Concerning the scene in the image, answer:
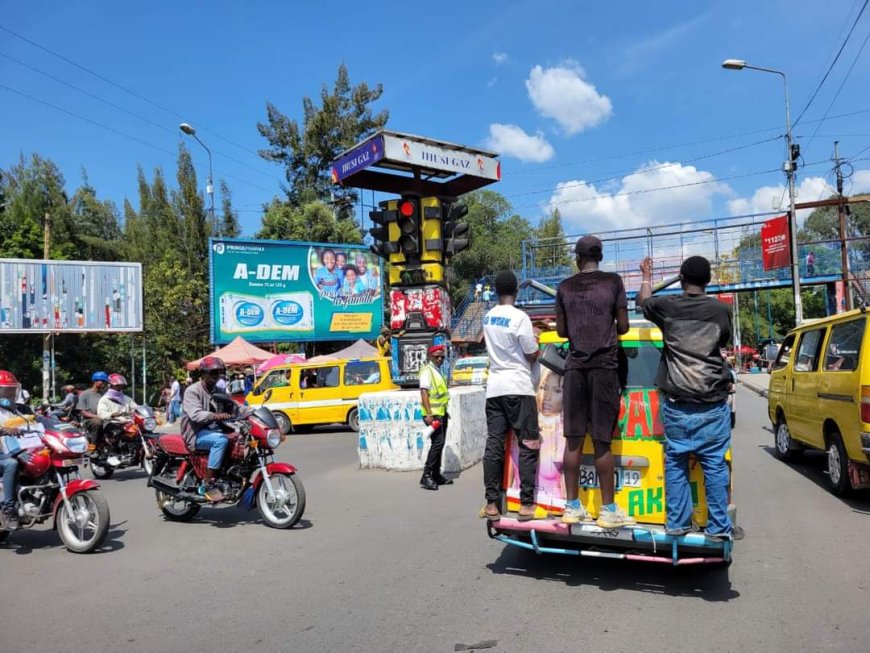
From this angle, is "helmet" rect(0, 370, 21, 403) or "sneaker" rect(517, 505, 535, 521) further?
"helmet" rect(0, 370, 21, 403)

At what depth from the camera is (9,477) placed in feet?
21.1

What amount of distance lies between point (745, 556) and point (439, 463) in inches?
173

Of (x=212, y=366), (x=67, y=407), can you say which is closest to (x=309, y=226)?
(x=67, y=407)

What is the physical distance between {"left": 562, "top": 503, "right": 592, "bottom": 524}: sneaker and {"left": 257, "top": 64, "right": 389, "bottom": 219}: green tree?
118ft

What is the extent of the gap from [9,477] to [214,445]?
187 centimetres

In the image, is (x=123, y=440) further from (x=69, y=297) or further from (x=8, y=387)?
(x=69, y=297)

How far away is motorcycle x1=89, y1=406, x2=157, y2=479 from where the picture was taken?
11.3 metres

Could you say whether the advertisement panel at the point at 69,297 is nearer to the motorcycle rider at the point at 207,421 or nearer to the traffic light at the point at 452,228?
the traffic light at the point at 452,228

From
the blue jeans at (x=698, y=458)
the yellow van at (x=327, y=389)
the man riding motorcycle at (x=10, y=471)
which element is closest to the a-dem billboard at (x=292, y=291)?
the yellow van at (x=327, y=389)

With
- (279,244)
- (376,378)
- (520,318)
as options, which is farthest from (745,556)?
(279,244)

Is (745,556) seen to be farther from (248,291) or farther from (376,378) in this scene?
(248,291)

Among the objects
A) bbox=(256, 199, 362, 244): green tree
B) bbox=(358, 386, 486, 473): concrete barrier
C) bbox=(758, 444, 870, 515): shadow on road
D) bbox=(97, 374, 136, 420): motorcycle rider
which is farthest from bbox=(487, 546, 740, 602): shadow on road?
bbox=(256, 199, 362, 244): green tree

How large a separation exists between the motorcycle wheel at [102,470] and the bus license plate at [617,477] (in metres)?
9.35

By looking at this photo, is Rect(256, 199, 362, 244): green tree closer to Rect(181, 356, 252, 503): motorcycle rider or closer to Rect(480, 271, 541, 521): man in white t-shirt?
Rect(181, 356, 252, 503): motorcycle rider
